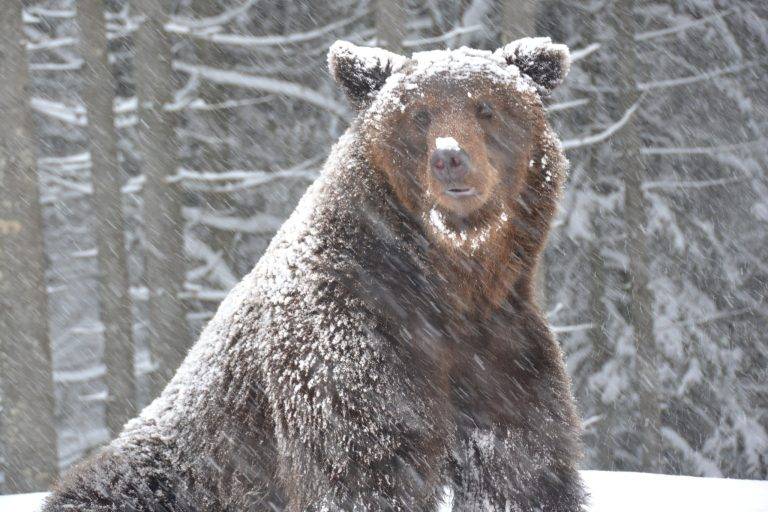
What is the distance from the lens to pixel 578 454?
338 cm

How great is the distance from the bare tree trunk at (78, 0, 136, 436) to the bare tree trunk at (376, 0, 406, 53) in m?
3.30

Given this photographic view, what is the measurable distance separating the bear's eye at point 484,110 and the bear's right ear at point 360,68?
1.33 feet

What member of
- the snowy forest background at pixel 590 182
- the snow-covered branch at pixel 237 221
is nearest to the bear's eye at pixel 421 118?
the snowy forest background at pixel 590 182

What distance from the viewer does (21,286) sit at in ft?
25.9

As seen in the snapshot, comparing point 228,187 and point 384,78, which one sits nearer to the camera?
point 384,78

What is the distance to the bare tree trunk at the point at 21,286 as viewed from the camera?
7.74m

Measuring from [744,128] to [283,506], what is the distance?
37.9 feet

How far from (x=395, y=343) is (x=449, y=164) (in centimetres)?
69

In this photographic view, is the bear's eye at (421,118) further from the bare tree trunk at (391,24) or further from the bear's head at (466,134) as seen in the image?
the bare tree trunk at (391,24)

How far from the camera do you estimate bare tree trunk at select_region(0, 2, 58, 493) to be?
774 cm

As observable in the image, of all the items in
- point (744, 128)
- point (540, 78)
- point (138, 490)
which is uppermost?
point (540, 78)

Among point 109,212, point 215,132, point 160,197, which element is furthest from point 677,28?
point 109,212

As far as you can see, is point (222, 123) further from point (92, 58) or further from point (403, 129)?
point (403, 129)

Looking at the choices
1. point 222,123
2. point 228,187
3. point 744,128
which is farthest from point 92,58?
point 744,128
